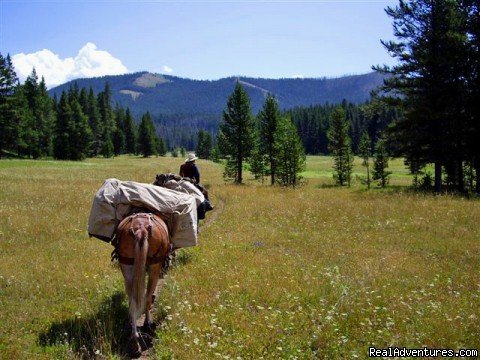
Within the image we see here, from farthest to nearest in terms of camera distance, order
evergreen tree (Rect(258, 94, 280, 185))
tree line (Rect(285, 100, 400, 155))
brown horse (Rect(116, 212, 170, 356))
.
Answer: tree line (Rect(285, 100, 400, 155)) < evergreen tree (Rect(258, 94, 280, 185)) < brown horse (Rect(116, 212, 170, 356))

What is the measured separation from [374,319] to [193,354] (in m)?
3.14

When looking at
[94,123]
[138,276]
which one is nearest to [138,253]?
[138,276]

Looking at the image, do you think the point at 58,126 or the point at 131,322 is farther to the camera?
the point at 58,126

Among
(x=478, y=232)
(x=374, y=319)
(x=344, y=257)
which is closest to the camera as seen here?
(x=374, y=319)

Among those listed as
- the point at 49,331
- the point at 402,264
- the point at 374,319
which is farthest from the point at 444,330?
the point at 49,331

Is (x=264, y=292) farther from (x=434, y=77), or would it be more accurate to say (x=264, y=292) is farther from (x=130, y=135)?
(x=130, y=135)

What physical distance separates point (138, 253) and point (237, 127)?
38040mm

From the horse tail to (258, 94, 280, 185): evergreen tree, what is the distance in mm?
38125

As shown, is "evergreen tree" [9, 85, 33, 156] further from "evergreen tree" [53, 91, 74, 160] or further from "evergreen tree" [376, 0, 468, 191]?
"evergreen tree" [376, 0, 468, 191]

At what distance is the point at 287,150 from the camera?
157ft

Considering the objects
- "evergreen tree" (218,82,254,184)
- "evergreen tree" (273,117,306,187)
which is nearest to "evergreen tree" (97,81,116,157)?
"evergreen tree" (273,117,306,187)

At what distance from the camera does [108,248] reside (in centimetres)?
1134

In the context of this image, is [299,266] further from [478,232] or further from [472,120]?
[472,120]

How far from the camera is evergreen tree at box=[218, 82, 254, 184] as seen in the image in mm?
42531
